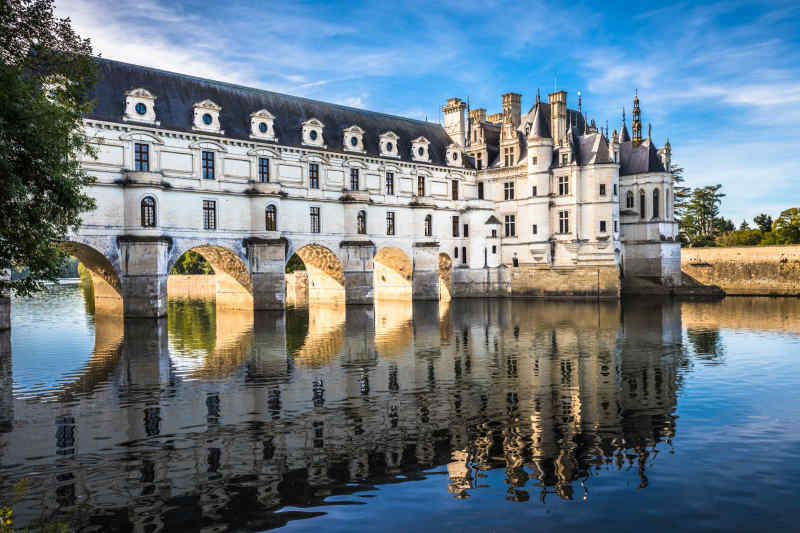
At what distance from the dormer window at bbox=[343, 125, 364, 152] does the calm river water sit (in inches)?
1023

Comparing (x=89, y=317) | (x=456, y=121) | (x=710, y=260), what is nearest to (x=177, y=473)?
(x=89, y=317)

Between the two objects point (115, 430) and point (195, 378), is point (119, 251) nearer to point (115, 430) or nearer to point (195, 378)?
point (195, 378)

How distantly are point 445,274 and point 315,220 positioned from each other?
16.3 meters

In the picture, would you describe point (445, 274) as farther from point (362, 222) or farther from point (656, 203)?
point (656, 203)

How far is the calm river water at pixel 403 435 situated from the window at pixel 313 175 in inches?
857

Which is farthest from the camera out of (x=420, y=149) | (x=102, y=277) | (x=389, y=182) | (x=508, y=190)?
(x=508, y=190)

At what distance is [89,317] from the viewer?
138 feet

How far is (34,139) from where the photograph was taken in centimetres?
1363

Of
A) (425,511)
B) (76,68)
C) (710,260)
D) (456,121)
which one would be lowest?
(425,511)

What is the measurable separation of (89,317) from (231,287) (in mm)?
9548

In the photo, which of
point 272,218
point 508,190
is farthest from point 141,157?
point 508,190

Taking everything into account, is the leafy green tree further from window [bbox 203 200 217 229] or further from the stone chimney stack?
window [bbox 203 200 217 229]

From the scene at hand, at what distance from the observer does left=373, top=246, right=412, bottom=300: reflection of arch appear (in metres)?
55.7

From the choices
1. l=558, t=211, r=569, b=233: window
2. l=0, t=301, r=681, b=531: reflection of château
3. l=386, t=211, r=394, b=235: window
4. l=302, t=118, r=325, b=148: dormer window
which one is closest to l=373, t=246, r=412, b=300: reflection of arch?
l=386, t=211, r=394, b=235: window
